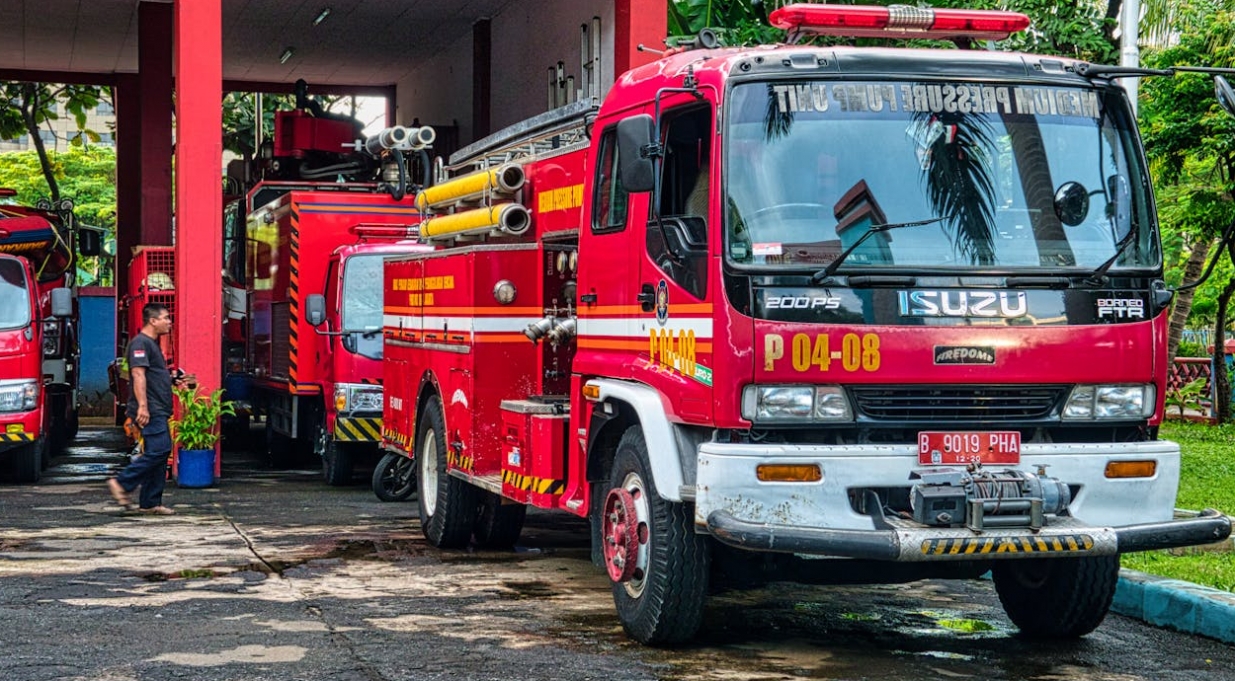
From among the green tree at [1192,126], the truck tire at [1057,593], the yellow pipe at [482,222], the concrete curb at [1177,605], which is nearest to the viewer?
the truck tire at [1057,593]

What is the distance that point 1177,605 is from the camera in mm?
8812

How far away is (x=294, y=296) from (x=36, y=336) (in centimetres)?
258

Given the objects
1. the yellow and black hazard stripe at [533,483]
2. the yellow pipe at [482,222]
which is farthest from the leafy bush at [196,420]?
the yellow and black hazard stripe at [533,483]

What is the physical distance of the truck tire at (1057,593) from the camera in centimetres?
820

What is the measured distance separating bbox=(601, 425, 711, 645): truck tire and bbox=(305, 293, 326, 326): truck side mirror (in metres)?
8.03

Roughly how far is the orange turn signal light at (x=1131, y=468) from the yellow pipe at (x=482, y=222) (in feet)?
13.4

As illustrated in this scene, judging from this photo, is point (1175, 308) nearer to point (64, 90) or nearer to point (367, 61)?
point (367, 61)

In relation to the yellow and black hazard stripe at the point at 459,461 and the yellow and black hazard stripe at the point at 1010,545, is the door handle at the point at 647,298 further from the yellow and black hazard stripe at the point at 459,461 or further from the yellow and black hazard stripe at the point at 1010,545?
the yellow and black hazard stripe at the point at 459,461

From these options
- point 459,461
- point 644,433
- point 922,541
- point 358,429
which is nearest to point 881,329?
point 922,541

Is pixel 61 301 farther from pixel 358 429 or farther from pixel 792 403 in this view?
pixel 792 403

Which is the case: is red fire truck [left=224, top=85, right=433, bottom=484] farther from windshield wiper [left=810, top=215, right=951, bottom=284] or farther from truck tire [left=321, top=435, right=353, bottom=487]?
windshield wiper [left=810, top=215, right=951, bottom=284]

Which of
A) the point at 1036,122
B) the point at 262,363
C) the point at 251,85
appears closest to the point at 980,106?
the point at 1036,122

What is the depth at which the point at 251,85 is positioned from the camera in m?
33.6

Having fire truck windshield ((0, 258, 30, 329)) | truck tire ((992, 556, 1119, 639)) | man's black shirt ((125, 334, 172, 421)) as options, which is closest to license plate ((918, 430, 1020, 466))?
truck tire ((992, 556, 1119, 639))
